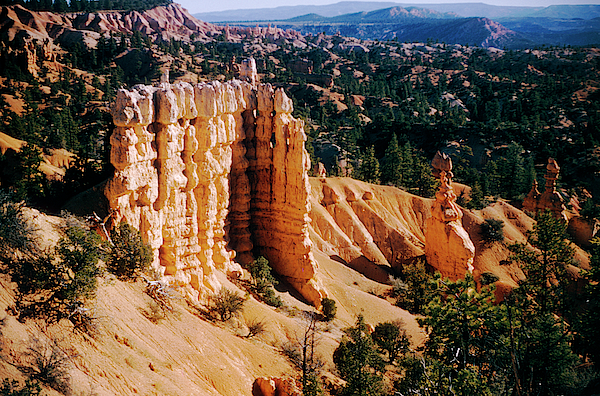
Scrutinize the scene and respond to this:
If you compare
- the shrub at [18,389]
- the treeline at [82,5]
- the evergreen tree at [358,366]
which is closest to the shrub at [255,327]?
the evergreen tree at [358,366]

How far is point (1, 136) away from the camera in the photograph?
34375 millimetres

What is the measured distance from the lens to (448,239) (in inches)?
1698

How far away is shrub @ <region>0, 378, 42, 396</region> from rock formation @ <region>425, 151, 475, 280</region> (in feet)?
120

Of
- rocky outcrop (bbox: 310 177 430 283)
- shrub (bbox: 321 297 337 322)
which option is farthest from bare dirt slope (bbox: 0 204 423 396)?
rocky outcrop (bbox: 310 177 430 283)

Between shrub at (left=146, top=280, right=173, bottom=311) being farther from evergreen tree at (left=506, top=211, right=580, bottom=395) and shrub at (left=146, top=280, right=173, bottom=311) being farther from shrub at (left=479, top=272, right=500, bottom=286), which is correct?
shrub at (left=479, top=272, right=500, bottom=286)

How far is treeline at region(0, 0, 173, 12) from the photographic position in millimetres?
132938

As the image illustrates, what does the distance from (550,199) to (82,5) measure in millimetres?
153338

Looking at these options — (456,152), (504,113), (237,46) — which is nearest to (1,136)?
(456,152)

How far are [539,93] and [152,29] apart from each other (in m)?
129

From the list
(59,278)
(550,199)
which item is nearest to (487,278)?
(550,199)

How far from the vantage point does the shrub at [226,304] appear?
24.0 meters

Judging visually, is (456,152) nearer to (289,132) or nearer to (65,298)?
(289,132)

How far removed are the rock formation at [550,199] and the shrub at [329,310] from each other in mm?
35537

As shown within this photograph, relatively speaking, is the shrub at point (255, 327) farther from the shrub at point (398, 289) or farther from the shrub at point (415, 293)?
the shrub at point (398, 289)
